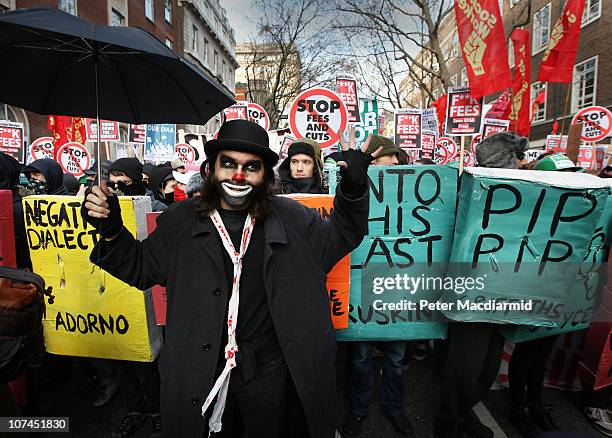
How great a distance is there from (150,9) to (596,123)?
22.3 m

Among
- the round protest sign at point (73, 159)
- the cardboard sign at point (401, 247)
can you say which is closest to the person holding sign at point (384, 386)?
the cardboard sign at point (401, 247)

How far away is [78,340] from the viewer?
8.41ft

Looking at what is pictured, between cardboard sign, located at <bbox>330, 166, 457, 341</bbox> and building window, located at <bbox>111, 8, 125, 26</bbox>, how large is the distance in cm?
1945

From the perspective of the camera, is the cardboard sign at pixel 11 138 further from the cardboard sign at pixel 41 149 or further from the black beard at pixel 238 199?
the black beard at pixel 238 199

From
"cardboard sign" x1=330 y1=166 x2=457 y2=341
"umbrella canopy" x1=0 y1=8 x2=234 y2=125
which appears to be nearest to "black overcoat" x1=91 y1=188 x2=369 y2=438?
"umbrella canopy" x1=0 y1=8 x2=234 y2=125

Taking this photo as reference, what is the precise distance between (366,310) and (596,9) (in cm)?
2206

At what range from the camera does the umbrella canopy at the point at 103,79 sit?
1703mm

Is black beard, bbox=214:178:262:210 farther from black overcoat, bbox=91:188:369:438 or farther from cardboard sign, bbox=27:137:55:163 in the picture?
cardboard sign, bbox=27:137:55:163

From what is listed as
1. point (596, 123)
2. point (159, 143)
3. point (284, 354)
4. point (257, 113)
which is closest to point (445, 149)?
point (596, 123)

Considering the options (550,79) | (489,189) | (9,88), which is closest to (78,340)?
(9,88)

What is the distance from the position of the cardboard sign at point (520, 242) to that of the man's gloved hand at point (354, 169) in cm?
101

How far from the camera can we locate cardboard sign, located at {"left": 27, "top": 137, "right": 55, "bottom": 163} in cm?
905

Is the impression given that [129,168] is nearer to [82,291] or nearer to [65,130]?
[82,291]

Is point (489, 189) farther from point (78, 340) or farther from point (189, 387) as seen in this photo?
point (78, 340)
